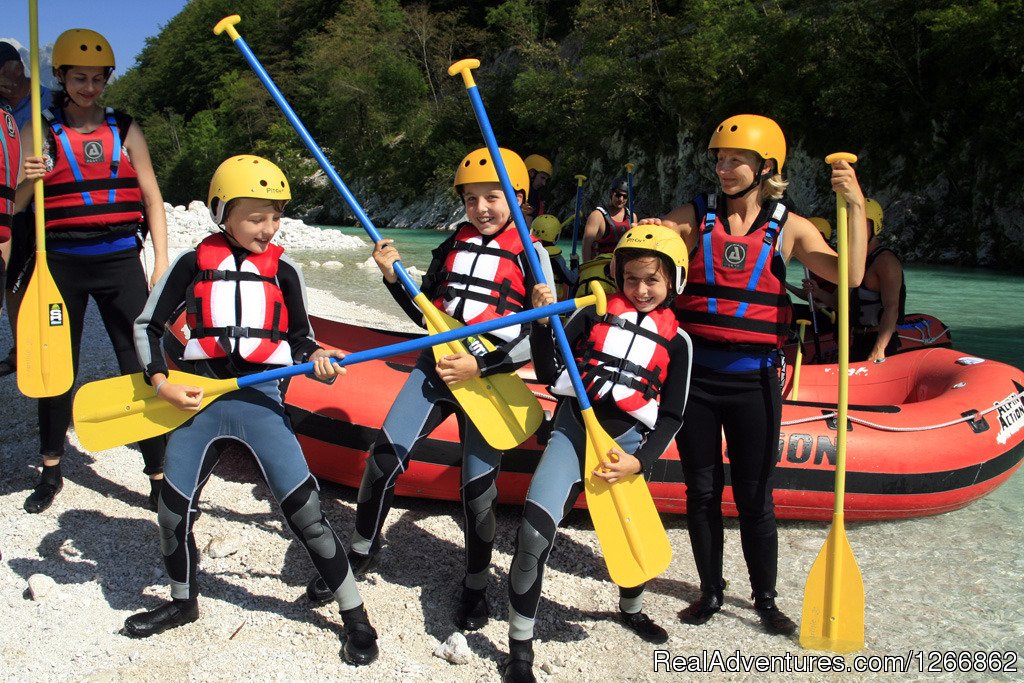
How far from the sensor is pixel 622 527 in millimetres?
2670

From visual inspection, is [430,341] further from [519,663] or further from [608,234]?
[608,234]

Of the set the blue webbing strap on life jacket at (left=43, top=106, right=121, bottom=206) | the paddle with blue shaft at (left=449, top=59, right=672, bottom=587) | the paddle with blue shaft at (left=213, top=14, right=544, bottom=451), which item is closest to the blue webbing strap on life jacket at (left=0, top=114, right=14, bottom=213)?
the blue webbing strap on life jacket at (left=43, top=106, right=121, bottom=206)

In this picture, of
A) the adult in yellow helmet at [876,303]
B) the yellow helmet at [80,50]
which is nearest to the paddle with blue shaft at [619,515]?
the yellow helmet at [80,50]

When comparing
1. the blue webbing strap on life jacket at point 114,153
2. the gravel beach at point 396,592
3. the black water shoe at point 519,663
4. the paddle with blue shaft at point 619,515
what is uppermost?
the blue webbing strap on life jacket at point 114,153

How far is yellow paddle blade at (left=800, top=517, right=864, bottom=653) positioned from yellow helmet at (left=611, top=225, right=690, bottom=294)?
3.26ft

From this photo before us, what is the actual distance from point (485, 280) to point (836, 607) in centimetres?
162

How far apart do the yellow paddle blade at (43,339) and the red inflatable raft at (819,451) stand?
3.31ft

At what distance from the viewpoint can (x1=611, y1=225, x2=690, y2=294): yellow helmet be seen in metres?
2.62

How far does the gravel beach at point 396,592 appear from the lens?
2600 millimetres

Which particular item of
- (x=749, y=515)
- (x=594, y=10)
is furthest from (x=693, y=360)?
(x=594, y=10)

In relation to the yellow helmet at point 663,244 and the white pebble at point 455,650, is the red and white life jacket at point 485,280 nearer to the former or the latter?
the yellow helmet at point 663,244

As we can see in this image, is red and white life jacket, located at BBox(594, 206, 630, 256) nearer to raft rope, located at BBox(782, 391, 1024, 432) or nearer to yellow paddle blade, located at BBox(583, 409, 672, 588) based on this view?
raft rope, located at BBox(782, 391, 1024, 432)

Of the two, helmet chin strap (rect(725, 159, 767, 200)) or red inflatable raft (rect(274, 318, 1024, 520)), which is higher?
helmet chin strap (rect(725, 159, 767, 200))

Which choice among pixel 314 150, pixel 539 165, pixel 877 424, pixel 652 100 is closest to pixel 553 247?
pixel 539 165
